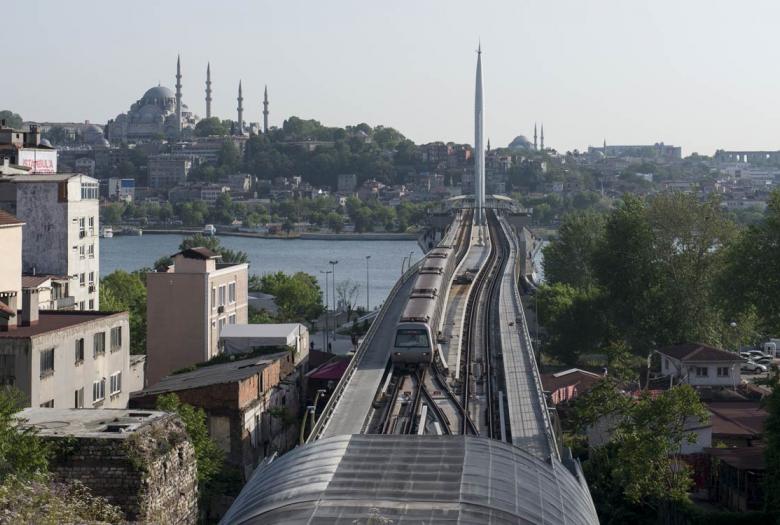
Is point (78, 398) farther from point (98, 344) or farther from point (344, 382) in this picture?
point (344, 382)

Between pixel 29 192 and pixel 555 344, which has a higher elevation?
pixel 29 192

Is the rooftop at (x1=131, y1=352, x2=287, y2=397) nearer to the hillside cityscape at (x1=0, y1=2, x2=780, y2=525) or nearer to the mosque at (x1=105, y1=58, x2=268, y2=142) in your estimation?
the hillside cityscape at (x1=0, y1=2, x2=780, y2=525)

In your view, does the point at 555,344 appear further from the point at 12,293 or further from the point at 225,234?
the point at 225,234

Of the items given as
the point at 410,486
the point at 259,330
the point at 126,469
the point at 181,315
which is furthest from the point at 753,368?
the point at 410,486

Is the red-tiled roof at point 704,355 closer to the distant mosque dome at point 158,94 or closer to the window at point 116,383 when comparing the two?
the window at point 116,383

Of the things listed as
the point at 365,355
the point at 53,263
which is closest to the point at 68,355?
the point at 365,355

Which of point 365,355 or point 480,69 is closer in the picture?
point 365,355

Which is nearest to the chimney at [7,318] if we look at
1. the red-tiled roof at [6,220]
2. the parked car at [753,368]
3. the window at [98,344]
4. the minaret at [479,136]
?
the window at [98,344]

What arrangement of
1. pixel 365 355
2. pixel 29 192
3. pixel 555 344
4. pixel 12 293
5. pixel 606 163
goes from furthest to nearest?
pixel 606 163
pixel 555 344
pixel 29 192
pixel 365 355
pixel 12 293
